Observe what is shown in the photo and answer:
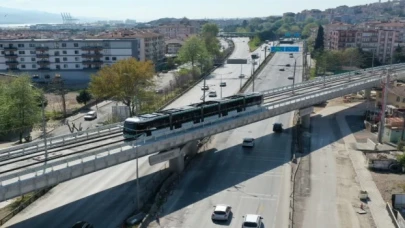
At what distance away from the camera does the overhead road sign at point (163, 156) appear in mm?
31145

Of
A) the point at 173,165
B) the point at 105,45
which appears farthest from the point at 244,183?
the point at 105,45

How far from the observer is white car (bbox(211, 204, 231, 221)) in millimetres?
26219

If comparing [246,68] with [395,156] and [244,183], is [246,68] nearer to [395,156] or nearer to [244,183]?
[395,156]

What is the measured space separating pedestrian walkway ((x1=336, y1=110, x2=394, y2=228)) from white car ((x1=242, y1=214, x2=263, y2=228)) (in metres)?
7.94

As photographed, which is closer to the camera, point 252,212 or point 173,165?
point 252,212

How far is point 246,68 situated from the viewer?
10200cm

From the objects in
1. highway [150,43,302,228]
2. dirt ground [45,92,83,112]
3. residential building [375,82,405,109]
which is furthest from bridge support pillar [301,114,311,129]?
dirt ground [45,92,83,112]

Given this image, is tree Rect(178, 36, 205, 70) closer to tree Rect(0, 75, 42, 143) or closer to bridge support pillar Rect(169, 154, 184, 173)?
tree Rect(0, 75, 42, 143)

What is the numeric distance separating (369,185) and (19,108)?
122ft

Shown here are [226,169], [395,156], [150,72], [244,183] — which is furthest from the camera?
[150,72]

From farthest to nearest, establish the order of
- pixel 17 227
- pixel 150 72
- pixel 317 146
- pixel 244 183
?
pixel 150 72, pixel 317 146, pixel 244 183, pixel 17 227

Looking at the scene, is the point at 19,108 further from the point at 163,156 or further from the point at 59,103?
the point at 163,156

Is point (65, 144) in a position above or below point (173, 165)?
above

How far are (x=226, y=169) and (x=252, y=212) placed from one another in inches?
326
